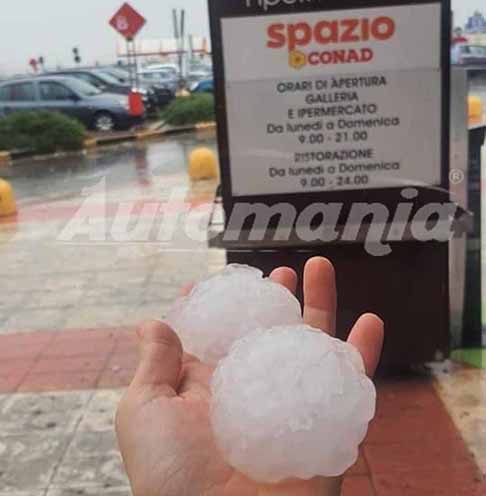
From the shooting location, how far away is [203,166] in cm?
1220

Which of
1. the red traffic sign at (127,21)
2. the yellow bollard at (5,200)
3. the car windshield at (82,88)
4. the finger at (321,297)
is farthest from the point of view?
the red traffic sign at (127,21)

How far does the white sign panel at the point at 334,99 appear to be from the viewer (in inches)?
155

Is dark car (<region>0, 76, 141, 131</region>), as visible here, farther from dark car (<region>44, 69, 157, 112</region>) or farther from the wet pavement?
the wet pavement

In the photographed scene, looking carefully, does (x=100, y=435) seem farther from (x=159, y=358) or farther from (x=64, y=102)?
(x=64, y=102)

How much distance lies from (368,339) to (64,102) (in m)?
19.7

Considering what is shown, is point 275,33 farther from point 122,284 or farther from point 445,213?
point 122,284

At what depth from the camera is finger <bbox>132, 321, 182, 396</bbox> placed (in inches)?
74.4

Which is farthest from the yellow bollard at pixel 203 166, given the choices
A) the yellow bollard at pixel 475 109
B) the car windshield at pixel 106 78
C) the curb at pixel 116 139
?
the car windshield at pixel 106 78

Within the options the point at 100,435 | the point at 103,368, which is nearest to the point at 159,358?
the point at 100,435

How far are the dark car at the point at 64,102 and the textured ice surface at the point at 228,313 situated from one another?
19.1 meters

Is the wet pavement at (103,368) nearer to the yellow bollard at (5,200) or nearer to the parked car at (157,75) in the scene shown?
the yellow bollard at (5,200)

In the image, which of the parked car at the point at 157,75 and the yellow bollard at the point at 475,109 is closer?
the yellow bollard at the point at 475,109

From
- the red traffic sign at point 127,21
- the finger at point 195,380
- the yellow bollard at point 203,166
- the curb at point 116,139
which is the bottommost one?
the curb at point 116,139

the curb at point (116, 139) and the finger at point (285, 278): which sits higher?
the finger at point (285, 278)
